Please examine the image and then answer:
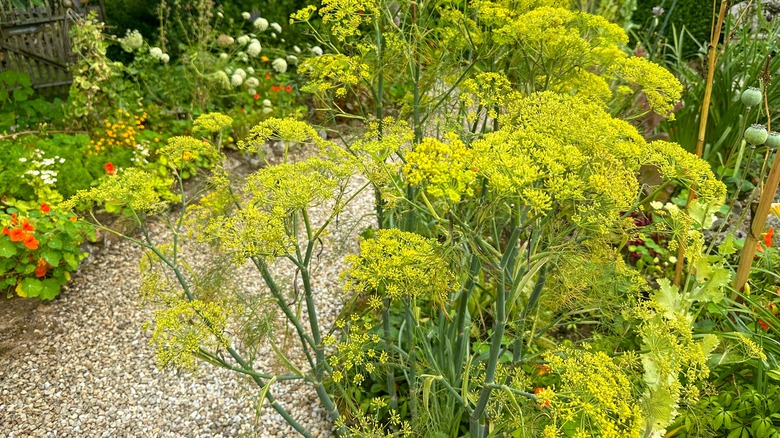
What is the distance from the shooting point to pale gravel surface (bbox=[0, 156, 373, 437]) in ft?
9.05

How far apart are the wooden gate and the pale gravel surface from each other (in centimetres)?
338

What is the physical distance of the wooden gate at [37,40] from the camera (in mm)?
5469

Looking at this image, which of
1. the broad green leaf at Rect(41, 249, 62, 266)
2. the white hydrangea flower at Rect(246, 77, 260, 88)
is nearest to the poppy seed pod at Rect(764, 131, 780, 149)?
the broad green leaf at Rect(41, 249, 62, 266)

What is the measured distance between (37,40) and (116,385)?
456 centimetres

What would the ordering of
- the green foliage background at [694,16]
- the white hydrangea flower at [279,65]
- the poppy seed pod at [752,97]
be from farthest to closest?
the green foliage background at [694,16] < the white hydrangea flower at [279,65] < the poppy seed pod at [752,97]

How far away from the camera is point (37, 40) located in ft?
18.3

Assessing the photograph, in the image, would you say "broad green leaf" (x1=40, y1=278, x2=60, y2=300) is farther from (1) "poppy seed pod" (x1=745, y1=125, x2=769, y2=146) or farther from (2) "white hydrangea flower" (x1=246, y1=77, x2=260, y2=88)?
(1) "poppy seed pod" (x1=745, y1=125, x2=769, y2=146)

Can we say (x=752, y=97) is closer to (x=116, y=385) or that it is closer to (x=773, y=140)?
(x=773, y=140)

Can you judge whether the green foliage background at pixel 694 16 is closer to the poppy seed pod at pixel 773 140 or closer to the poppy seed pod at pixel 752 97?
the poppy seed pod at pixel 752 97

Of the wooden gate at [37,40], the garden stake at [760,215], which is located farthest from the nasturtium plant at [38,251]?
the garden stake at [760,215]

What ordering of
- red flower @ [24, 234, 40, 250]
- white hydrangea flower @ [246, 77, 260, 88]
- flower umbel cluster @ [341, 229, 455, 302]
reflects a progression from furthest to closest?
white hydrangea flower @ [246, 77, 260, 88] → red flower @ [24, 234, 40, 250] → flower umbel cluster @ [341, 229, 455, 302]

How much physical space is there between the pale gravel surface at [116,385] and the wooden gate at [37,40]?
3384mm

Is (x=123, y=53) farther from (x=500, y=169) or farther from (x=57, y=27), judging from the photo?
(x=500, y=169)

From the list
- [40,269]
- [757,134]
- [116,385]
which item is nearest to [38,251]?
[40,269]
